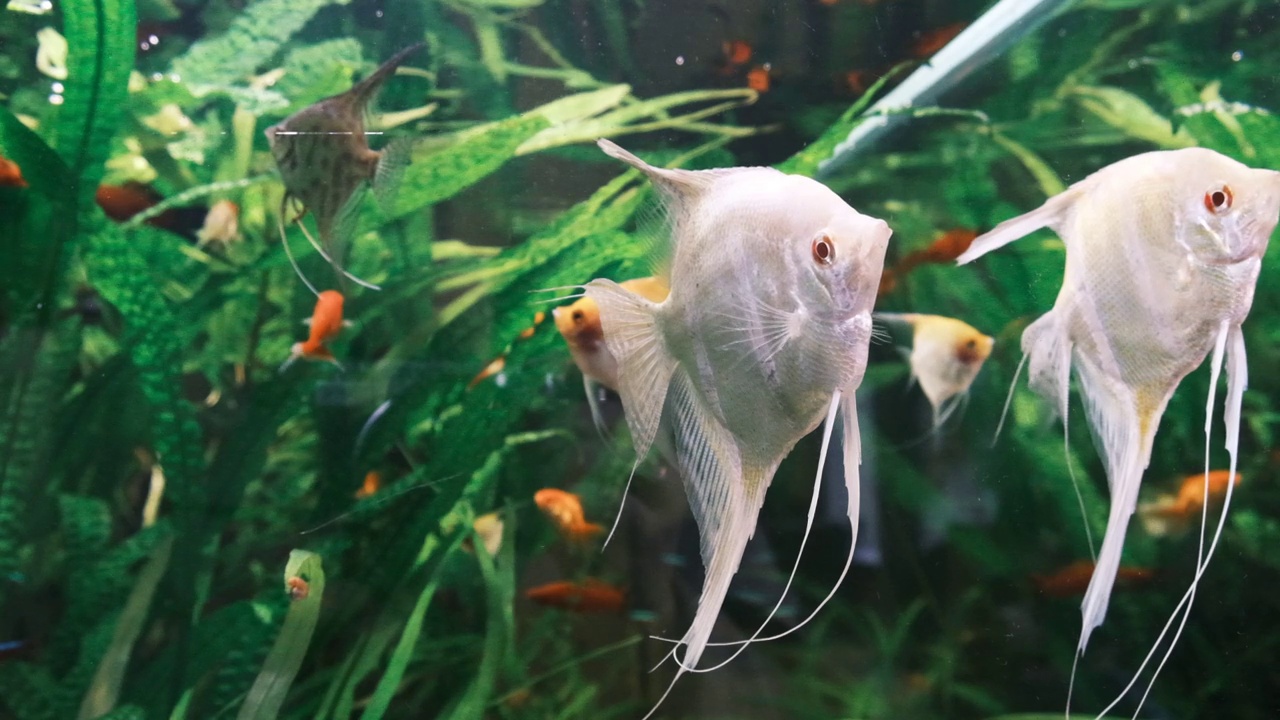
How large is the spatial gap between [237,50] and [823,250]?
4.98ft

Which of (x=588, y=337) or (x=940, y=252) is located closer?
(x=588, y=337)

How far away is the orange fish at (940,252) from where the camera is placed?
1.57 metres

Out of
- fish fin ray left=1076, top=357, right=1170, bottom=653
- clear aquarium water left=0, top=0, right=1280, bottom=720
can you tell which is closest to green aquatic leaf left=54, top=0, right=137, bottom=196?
clear aquarium water left=0, top=0, right=1280, bottom=720

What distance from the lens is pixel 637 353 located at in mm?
829

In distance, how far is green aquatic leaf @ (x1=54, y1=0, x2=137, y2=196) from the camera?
57.9 inches

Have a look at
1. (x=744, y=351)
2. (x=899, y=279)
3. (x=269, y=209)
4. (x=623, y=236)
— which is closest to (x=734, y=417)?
(x=744, y=351)

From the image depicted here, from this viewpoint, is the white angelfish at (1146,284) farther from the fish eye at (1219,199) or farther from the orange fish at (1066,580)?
the orange fish at (1066,580)

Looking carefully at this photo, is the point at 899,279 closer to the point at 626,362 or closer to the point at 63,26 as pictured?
the point at 626,362

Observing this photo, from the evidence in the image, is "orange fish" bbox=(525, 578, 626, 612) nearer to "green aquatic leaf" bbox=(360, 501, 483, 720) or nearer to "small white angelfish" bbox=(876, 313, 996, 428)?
"green aquatic leaf" bbox=(360, 501, 483, 720)

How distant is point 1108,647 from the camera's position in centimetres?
162

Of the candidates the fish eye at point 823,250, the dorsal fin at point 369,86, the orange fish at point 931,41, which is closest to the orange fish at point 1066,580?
the orange fish at point 931,41

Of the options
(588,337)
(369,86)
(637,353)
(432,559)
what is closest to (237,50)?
(369,86)

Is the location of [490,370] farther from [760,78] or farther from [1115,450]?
[1115,450]

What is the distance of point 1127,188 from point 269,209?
1578mm
